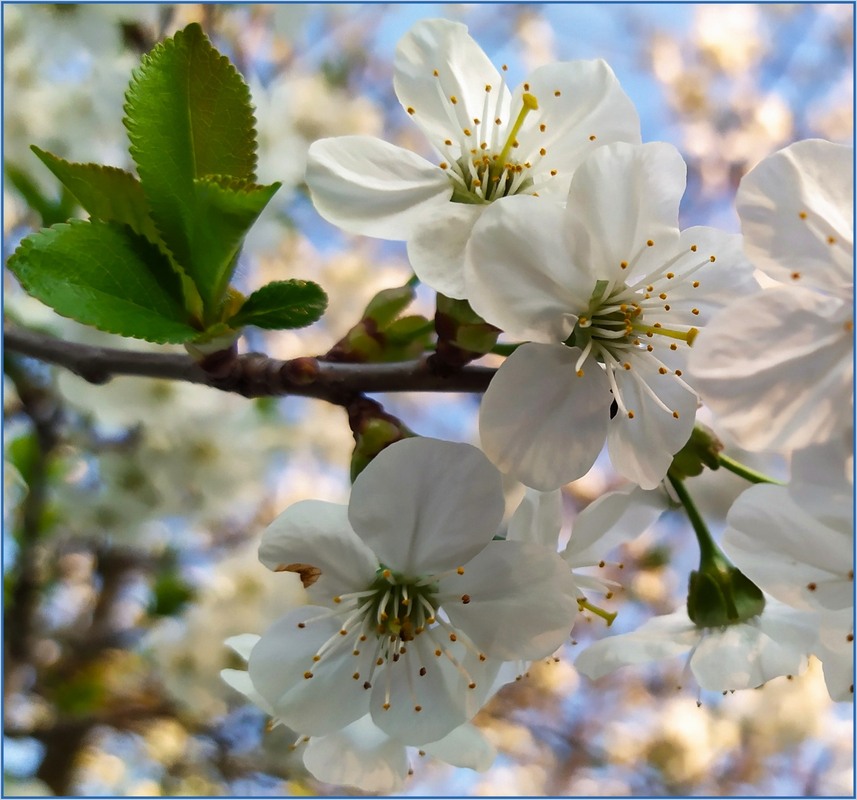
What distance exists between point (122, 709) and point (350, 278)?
1.14m

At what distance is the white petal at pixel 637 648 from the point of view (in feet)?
1.73

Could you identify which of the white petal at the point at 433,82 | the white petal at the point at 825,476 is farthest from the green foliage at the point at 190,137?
the white petal at the point at 825,476

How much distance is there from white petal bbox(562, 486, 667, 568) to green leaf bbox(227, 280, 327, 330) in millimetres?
227

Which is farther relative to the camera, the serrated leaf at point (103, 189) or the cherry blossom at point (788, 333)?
the serrated leaf at point (103, 189)

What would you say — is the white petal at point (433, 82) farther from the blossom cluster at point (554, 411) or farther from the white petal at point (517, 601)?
the white petal at point (517, 601)

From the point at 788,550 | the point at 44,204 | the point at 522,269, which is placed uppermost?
the point at 44,204

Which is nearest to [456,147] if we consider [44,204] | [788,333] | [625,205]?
[625,205]

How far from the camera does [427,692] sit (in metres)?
0.48

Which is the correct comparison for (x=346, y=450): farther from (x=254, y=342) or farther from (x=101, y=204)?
(x=101, y=204)

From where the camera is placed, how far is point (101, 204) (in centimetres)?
50

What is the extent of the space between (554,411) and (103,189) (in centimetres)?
33

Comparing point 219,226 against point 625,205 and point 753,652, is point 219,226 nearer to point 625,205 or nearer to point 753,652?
point 625,205

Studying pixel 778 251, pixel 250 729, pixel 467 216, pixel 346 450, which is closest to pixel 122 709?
pixel 250 729

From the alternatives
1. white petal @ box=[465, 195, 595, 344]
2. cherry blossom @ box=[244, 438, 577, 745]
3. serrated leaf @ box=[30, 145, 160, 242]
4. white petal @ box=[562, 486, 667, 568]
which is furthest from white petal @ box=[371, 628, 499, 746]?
serrated leaf @ box=[30, 145, 160, 242]
